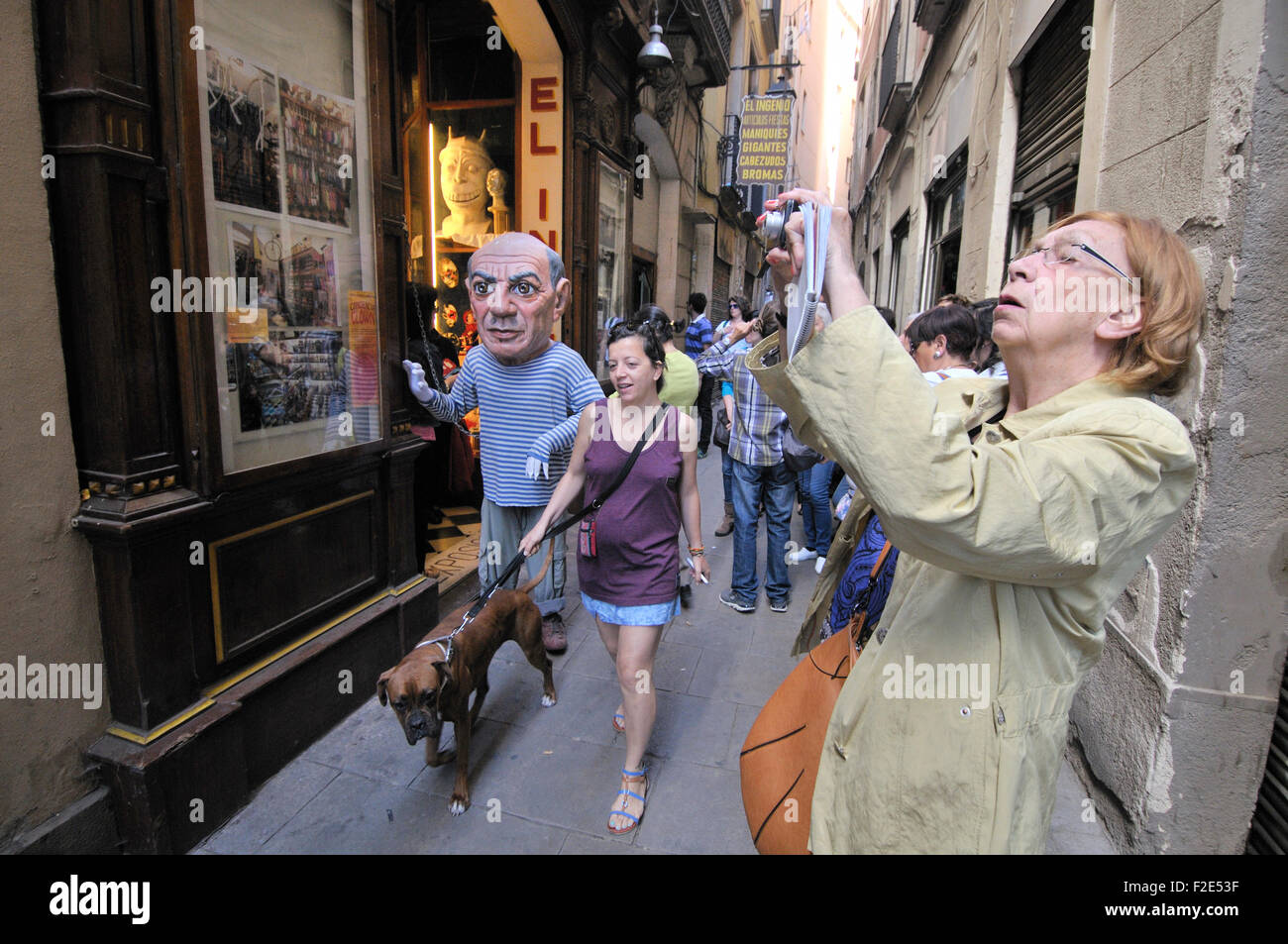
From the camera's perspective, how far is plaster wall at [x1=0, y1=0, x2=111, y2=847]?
6.65 ft

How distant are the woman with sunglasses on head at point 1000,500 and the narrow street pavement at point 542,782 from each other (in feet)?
5.30

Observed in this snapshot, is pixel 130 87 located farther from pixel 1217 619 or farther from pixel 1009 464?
pixel 1217 619

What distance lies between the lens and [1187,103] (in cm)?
262

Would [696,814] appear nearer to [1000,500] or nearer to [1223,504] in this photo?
[1223,504]

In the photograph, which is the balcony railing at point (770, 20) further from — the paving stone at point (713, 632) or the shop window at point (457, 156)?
the paving stone at point (713, 632)

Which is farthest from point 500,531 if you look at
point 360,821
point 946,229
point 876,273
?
point 876,273

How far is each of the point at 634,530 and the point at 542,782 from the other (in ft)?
3.89

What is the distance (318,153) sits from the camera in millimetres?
3129

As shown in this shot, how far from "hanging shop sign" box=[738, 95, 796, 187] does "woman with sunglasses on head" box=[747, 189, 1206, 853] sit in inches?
455

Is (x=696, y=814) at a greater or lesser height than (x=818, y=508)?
lesser

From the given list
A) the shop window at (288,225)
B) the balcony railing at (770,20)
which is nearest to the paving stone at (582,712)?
the shop window at (288,225)

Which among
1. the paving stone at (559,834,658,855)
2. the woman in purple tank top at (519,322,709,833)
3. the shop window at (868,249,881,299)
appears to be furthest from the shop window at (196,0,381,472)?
the shop window at (868,249,881,299)

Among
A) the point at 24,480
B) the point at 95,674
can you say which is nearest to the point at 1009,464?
the point at 24,480

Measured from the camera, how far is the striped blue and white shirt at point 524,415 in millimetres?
3707
